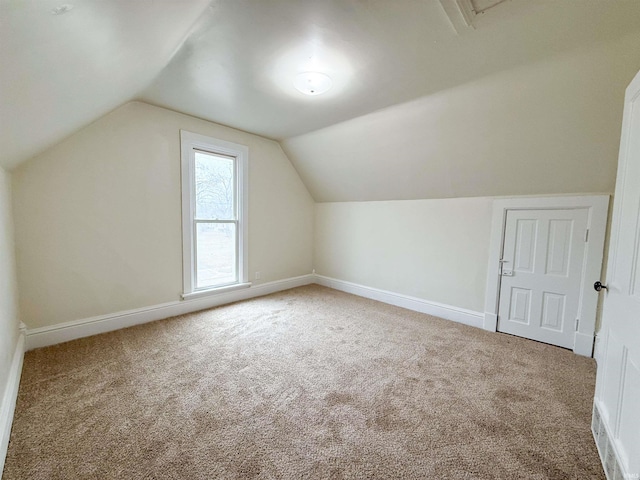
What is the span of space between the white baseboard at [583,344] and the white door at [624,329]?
1.28 meters

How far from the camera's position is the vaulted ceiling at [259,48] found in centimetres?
115

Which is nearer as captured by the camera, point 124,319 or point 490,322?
point 124,319

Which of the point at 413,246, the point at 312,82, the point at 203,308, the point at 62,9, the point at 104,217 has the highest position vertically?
the point at 312,82

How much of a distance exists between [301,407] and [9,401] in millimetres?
1836

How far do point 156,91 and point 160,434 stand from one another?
302cm

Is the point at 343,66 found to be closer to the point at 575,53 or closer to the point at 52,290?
the point at 575,53

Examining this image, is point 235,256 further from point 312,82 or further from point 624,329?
point 624,329


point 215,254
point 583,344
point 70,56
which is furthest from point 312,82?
point 583,344

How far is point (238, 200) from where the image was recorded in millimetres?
3967

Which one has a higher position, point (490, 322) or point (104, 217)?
point (104, 217)

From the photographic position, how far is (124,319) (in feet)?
9.78

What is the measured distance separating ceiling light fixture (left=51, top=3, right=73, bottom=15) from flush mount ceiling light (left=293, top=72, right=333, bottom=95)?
5.17 ft

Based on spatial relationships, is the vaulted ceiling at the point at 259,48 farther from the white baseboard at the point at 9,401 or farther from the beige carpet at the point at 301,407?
the beige carpet at the point at 301,407

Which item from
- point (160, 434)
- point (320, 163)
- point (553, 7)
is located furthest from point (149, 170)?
point (553, 7)
